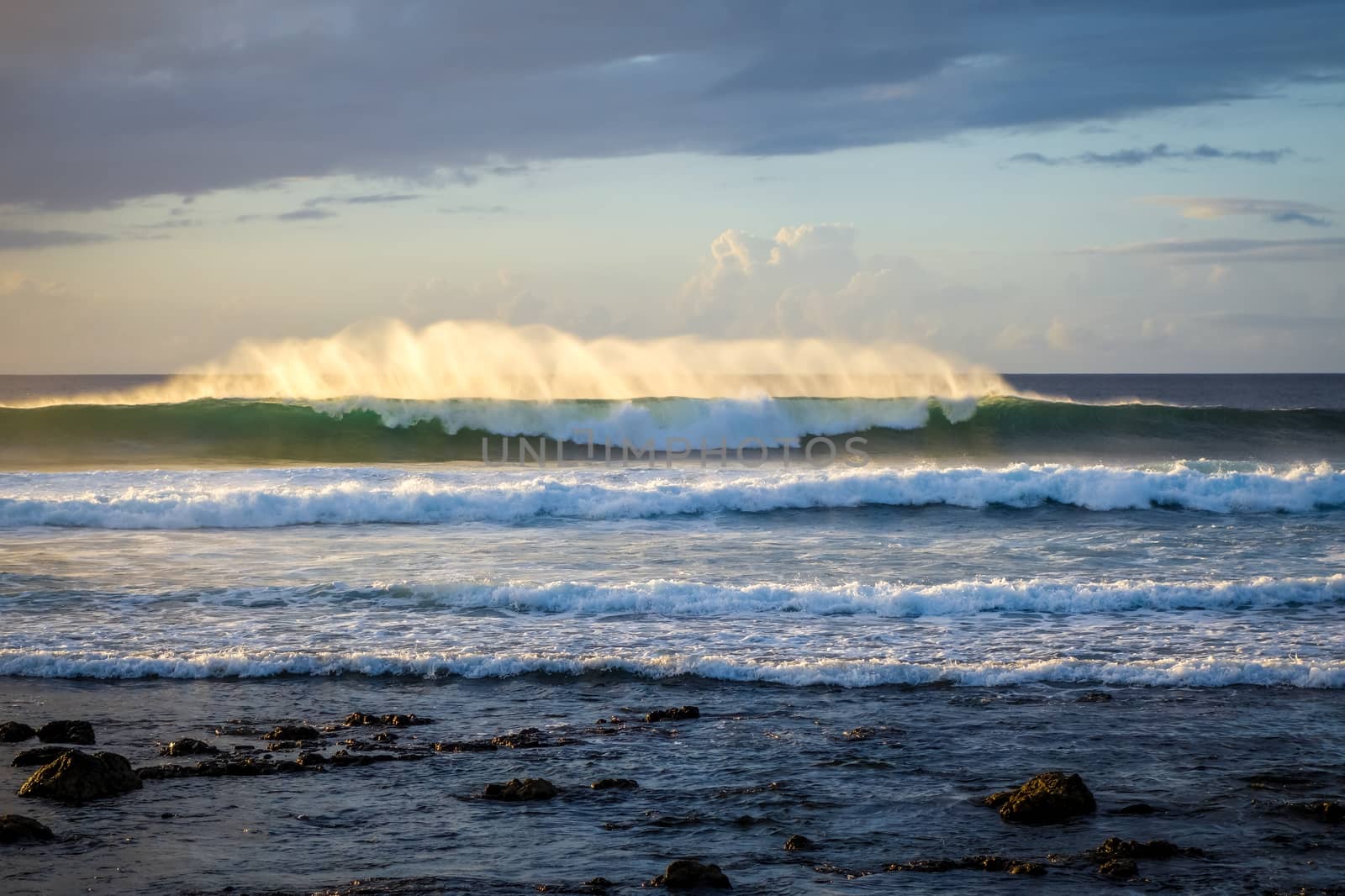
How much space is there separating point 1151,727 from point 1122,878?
7.91ft

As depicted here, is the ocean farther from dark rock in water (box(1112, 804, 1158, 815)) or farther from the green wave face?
the green wave face

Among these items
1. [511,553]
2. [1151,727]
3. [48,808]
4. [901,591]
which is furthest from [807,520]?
[48,808]

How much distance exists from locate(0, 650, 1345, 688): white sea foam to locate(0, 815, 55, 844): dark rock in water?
3.02 meters

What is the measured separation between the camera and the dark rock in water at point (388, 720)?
692 centimetres

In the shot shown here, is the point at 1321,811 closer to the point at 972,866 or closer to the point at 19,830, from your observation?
the point at 972,866

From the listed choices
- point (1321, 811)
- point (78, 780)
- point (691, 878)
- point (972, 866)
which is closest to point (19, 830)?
point (78, 780)

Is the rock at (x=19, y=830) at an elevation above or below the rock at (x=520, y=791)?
above

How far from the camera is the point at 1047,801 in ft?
17.2

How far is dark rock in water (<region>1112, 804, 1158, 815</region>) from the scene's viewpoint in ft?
17.5

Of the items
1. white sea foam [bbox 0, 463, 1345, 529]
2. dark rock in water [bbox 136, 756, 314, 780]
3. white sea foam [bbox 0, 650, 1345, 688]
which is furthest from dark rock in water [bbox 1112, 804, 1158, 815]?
white sea foam [bbox 0, 463, 1345, 529]

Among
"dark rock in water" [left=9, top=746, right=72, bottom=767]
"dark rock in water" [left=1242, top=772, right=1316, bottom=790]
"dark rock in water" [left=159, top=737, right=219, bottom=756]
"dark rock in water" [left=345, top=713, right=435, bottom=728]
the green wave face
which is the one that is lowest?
"dark rock in water" [left=1242, top=772, right=1316, bottom=790]

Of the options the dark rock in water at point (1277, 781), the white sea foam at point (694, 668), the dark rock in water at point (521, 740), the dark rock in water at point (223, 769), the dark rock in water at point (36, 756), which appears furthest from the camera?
the white sea foam at point (694, 668)

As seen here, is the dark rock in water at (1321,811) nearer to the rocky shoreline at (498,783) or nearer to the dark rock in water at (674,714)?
the rocky shoreline at (498,783)

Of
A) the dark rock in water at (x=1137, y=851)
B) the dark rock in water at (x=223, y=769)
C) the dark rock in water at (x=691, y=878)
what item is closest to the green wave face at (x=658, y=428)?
the dark rock in water at (x=223, y=769)
